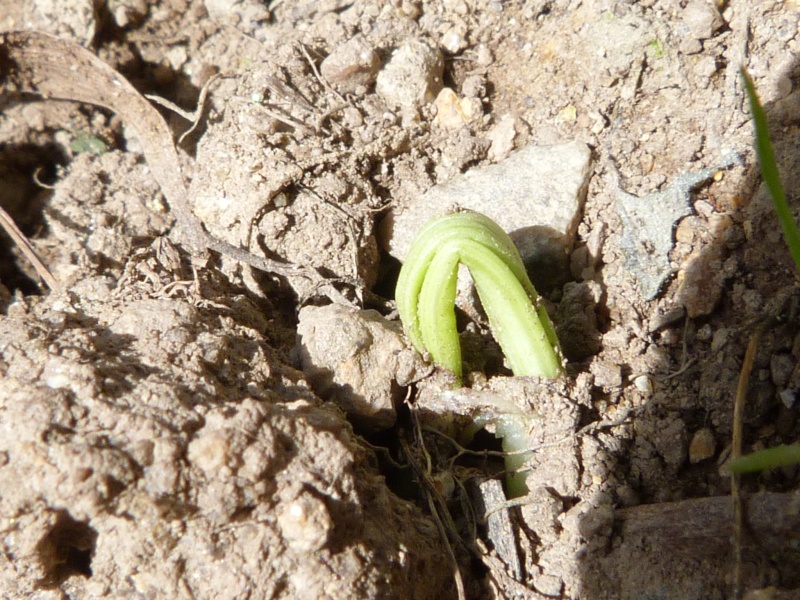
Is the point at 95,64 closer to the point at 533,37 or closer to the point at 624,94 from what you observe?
the point at 533,37

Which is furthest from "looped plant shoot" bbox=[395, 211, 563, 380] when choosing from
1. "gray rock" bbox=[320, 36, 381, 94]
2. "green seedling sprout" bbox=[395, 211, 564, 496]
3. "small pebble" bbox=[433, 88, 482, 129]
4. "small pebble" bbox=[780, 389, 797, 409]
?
"gray rock" bbox=[320, 36, 381, 94]

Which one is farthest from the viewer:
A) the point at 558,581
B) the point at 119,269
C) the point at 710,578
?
the point at 119,269

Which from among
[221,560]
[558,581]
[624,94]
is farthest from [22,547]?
[624,94]

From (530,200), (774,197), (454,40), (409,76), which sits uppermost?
(454,40)

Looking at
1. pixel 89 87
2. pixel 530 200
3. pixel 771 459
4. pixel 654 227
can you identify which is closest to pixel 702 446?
pixel 771 459

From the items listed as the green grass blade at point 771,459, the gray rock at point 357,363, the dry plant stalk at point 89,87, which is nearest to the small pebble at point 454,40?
the dry plant stalk at point 89,87

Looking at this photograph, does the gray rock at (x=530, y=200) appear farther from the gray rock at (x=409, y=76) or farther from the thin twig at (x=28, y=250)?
the thin twig at (x=28, y=250)

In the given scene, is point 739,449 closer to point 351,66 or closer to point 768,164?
point 768,164
